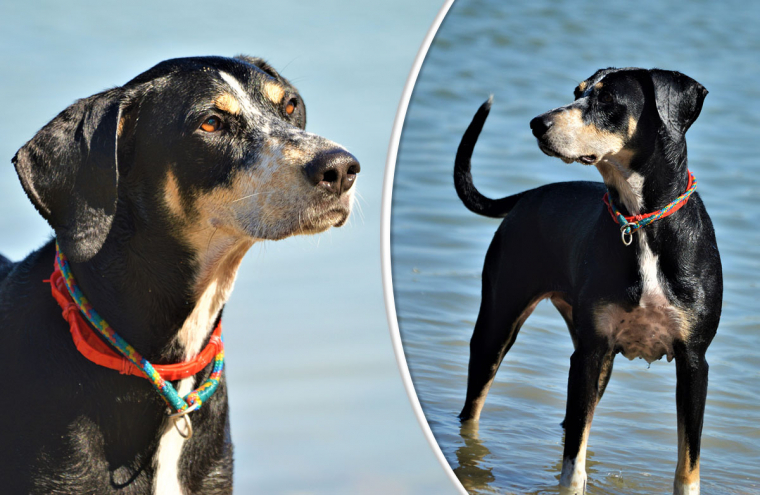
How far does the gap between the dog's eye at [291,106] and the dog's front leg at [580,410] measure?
51.2 inches

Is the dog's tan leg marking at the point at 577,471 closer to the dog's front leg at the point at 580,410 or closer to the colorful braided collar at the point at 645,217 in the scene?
the dog's front leg at the point at 580,410

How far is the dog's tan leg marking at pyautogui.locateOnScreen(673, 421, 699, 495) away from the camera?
256 centimetres

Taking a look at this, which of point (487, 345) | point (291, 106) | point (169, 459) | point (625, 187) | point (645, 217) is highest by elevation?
point (291, 106)

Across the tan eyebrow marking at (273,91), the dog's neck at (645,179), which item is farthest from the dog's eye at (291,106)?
the dog's neck at (645,179)

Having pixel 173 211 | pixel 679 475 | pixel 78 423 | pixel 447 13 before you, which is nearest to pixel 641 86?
pixel 447 13

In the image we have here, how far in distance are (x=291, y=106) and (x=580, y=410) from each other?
1456mm

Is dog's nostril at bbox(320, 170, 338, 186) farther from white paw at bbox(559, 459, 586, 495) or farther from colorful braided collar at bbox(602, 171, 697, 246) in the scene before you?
white paw at bbox(559, 459, 586, 495)

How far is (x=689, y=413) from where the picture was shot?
2557 mm

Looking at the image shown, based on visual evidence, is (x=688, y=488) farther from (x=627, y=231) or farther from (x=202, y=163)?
(x=202, y=163)

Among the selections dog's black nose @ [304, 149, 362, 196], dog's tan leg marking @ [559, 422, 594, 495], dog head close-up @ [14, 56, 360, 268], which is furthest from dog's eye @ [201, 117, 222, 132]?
dog's tan leg marking @ [559, 422, 594, 495]

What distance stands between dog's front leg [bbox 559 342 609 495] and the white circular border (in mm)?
395

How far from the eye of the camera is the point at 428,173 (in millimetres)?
3959

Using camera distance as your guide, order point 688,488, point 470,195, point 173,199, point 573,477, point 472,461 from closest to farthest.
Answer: point 173,199 < point 688,488 < point 573,477 < point 472,461 < point 470,195

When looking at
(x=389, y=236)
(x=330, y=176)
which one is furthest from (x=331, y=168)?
(x=389, y=236)
